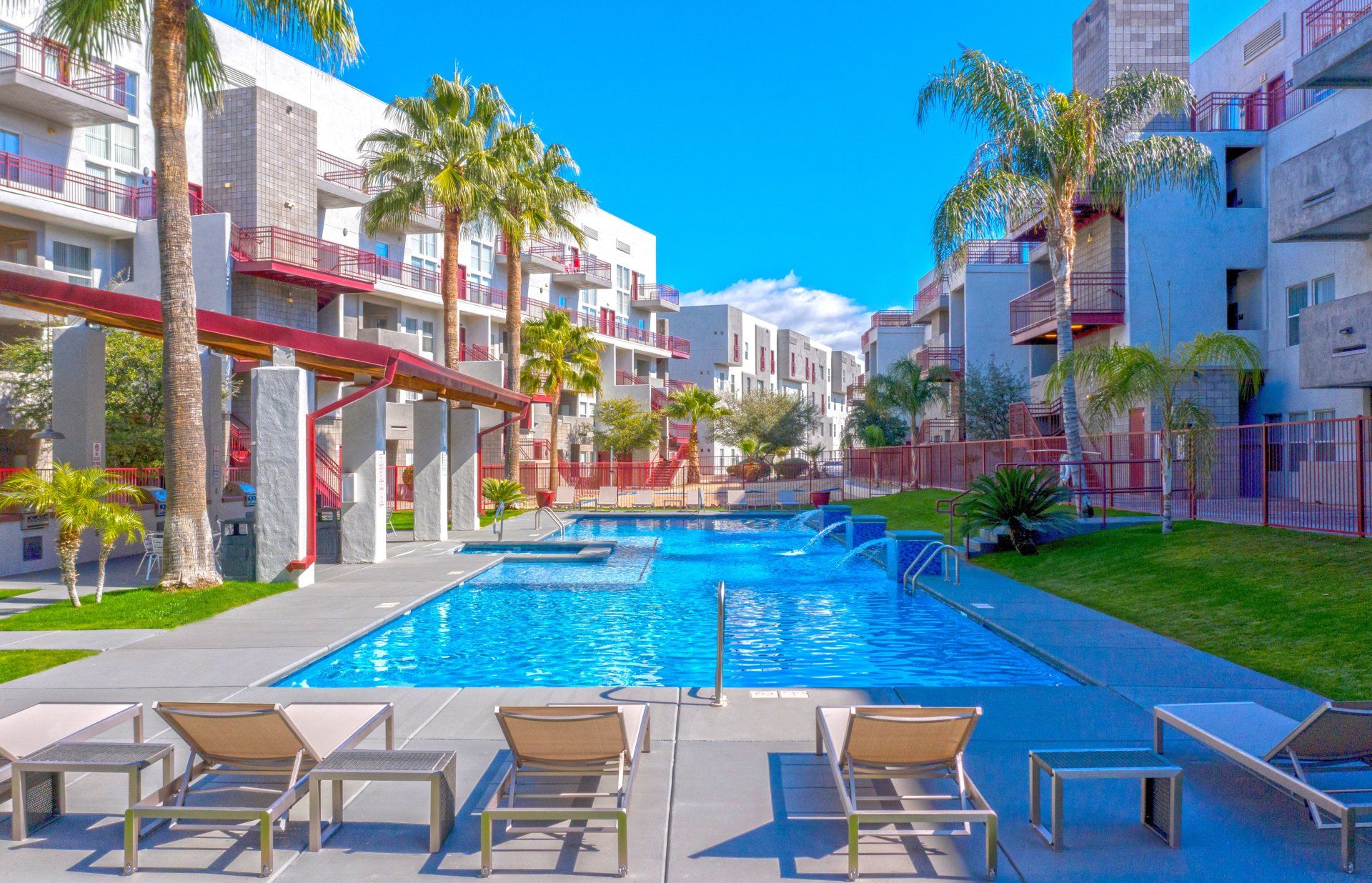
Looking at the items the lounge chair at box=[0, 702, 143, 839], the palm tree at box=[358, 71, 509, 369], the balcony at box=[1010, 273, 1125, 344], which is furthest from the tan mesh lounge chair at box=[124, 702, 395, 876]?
the balcony at box=[1010, 273, 1125, 344]

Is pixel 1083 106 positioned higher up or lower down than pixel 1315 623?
higher up

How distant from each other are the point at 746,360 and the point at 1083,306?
1813 inches

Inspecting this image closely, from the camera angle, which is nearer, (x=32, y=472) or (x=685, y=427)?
(x=32, y=472)

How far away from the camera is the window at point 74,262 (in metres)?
26.8

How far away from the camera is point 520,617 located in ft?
42.1

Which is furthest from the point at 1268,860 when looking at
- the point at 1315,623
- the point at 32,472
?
the point at 32,472

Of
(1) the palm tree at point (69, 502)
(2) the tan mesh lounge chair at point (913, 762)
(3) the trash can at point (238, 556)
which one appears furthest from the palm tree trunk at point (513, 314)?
(2) the tan mesh lounge chair at point (913, 762)

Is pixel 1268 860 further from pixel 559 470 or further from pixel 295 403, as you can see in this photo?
pixel 559 470

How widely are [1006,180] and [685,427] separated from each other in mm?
43377

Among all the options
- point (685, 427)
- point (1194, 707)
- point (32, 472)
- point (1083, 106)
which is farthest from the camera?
point (685, 427)

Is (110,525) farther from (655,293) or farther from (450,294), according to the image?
(655,293)

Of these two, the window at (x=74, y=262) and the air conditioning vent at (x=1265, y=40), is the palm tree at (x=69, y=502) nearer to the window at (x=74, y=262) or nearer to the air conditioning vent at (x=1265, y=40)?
the window at (x=74, y=262)

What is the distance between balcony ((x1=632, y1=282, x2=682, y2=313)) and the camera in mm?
59344

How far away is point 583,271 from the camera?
50500 mm
